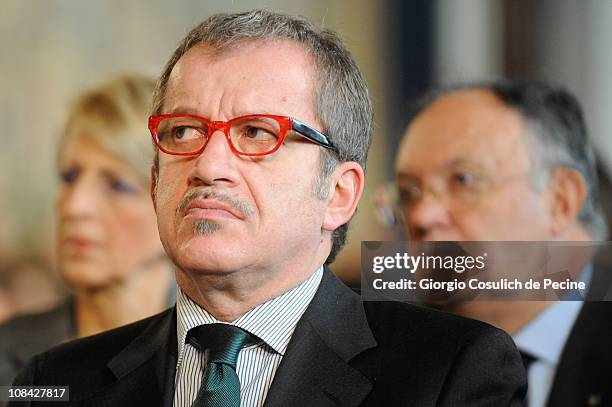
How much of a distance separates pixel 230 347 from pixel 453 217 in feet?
2.94

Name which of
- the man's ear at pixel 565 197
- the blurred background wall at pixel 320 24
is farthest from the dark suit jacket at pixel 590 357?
the blurred background wall at pixel 320 24

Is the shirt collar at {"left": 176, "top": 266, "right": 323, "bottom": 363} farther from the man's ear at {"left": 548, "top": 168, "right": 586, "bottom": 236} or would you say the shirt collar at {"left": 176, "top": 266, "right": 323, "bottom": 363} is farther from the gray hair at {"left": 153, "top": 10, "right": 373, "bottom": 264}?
the man's ear at {"left": 548, "top": 168, "right": 586, "bottom": 236}

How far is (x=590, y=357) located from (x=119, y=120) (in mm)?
1446

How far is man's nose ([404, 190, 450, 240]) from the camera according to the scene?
7.65 ft

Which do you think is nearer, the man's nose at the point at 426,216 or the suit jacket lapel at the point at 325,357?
the suit jacket lapel at the point at 325,357

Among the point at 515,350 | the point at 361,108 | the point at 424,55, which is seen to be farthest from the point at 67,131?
the point at 515,350

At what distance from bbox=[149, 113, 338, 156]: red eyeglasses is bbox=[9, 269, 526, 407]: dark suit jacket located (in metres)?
0.29

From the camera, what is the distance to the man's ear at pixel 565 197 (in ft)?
7.45

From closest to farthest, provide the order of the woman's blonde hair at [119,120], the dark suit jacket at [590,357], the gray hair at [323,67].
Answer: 1. the gray hair at [323,67]
2. the dark suit jacket at [590,357]
3. the woman's blonde hair at [119,120]

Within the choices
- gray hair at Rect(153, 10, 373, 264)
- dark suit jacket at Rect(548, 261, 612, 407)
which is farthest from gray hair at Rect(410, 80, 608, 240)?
gray hair at Rect(153, 10, 373, 264)

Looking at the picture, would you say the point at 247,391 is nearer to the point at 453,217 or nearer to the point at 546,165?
the point at 453,217

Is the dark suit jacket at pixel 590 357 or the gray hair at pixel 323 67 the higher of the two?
the gray hair at pixel 323 67

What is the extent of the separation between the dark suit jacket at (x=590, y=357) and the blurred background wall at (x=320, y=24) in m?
0.31

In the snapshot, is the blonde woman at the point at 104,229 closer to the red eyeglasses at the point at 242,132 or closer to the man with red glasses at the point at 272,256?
the man with red glasses at the point at 272,256
